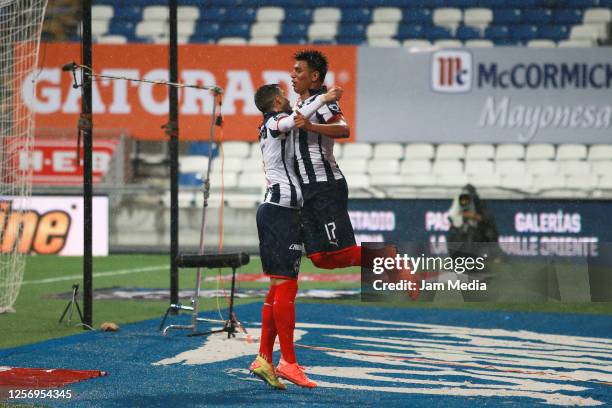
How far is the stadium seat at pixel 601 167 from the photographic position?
2181 centimetres

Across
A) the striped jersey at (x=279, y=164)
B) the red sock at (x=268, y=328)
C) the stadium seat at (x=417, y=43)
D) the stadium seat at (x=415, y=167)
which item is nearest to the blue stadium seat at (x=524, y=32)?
the stadium seat at (x=417, y=43)

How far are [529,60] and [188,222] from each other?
8285mm

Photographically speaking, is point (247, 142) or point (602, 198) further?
point (247, 142)

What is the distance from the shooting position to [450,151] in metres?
22.6

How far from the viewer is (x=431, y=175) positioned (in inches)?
862

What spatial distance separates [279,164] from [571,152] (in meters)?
16.8

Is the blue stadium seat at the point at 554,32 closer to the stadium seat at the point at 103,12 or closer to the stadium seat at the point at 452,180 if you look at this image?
the stadium seat at the point at 452,180

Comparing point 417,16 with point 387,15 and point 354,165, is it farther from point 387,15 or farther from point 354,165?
point 354,165

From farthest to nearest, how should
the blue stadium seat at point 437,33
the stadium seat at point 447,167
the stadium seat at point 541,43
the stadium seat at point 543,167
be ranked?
the blue stadium seat at point 437,33, the stadium seat at point 541,43, the stadium seat at point 447,167, the stadium seat at point 543,167

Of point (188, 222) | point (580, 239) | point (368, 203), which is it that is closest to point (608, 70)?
point (580, 239)

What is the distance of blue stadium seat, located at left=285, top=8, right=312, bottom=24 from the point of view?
24891 mm

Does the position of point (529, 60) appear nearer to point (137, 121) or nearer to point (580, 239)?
point (580, 239)

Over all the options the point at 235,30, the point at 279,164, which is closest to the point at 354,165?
the point at 235,30

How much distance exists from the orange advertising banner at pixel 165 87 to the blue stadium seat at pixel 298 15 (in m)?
2.29
